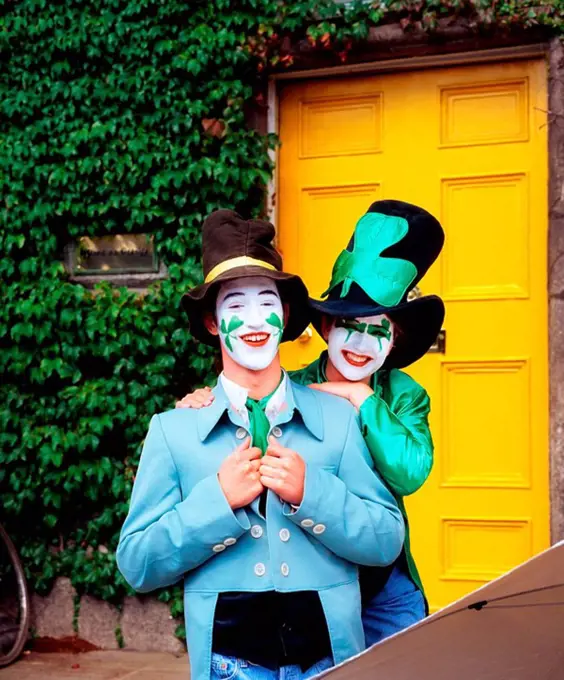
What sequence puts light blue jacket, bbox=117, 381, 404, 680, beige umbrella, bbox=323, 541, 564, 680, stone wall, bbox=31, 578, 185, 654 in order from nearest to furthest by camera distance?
beige umbrella, bbox=323, 541, 564, 680 < light blue jacket, bbox=117, 381, 404, 680 < stone wall, bbox=31, 578, 185, 654

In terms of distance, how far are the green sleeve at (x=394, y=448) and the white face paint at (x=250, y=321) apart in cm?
24

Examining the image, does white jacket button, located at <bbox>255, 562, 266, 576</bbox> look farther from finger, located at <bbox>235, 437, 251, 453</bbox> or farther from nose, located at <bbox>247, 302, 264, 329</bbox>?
nose, located at <bbox>247, 302, 264, 329</bbox>

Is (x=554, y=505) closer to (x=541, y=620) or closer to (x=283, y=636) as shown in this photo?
(x=283, y=636)

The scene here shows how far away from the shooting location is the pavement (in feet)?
14.9

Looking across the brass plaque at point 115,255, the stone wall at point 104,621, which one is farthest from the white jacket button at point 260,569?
the brass plaque at point 115,255

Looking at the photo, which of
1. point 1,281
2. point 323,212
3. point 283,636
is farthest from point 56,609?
point 283,636

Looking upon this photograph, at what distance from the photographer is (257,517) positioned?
6.23 feet

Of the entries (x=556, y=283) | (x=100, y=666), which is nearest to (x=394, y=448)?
(x=556, y=283)

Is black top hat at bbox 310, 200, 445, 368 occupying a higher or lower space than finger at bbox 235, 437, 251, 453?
higher

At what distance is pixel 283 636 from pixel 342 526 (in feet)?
0.78

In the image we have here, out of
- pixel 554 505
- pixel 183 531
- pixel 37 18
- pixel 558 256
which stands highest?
pixel 37 18

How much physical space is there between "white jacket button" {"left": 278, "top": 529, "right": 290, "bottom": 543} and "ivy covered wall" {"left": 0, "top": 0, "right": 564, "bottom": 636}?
10.2 feet

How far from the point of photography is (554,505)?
457 cm

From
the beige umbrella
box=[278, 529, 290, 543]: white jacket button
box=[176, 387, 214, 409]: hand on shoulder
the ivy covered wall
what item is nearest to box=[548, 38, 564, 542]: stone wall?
the ivy covered wall
